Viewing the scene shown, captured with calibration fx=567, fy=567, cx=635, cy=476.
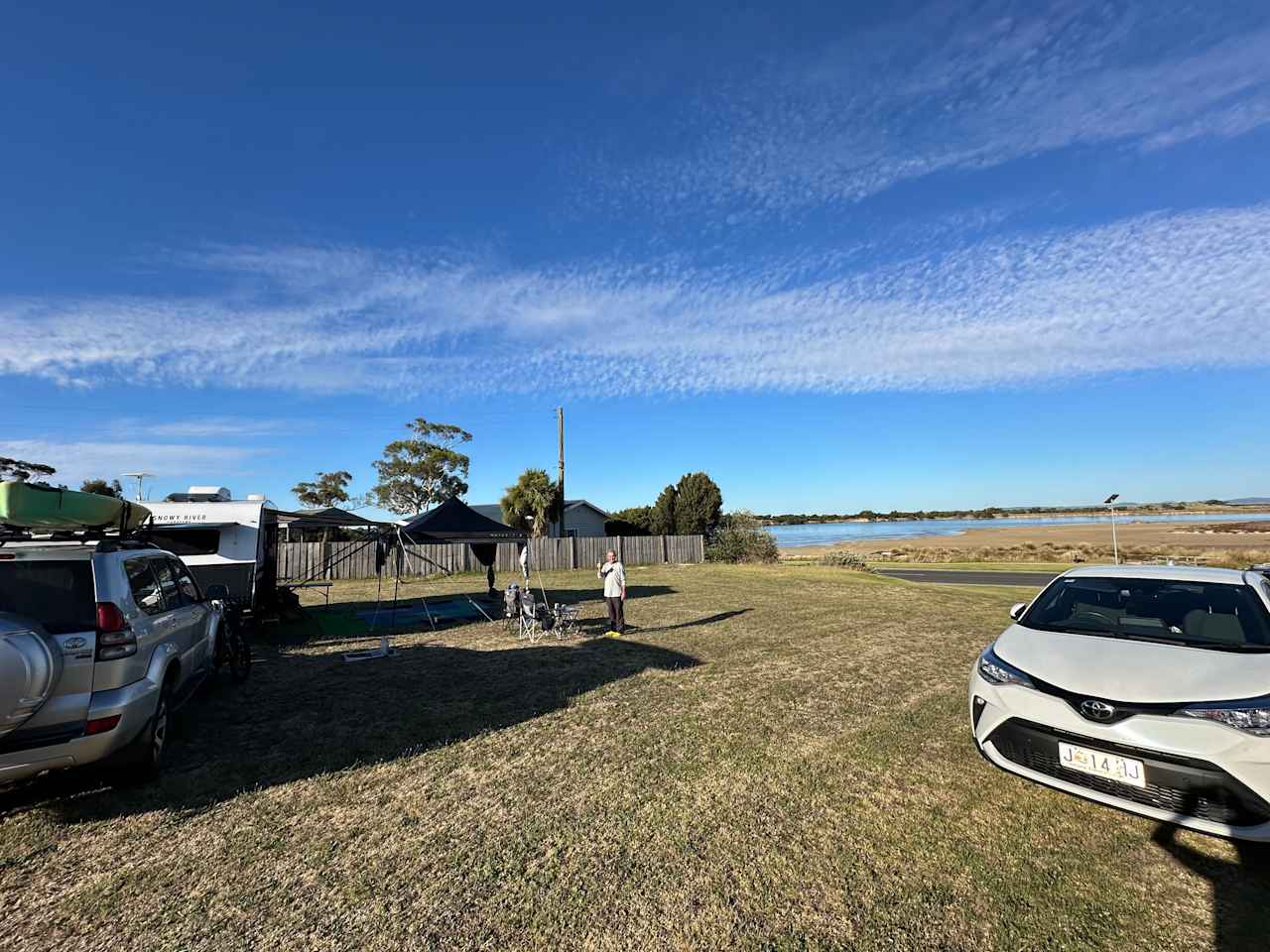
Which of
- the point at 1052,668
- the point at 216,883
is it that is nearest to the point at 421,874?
the point at 216,883

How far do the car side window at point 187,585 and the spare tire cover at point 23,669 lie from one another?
2350 mm

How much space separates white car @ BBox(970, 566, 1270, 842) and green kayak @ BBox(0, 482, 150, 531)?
Answer: 24.0 feet

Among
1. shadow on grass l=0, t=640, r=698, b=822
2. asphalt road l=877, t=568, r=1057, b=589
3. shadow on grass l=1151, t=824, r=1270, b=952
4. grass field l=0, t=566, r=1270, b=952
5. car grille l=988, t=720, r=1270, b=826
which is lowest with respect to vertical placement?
asphalt road l=877, t=568, r=1057, b=589

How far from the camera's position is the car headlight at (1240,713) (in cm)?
300

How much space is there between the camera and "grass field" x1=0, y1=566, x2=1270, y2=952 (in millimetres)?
2734

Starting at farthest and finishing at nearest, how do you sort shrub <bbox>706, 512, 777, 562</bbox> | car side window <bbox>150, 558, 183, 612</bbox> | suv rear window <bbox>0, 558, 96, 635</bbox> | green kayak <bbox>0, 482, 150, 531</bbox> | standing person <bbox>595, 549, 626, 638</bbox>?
shrub <bbox>706, 512, 777, 562</bbox>
standing person <bbox>595, 549, 626, 638</bbox>
car side window <bbox>150, 558, 183, 612</bbox>
green kayak <bbox>0, 482, 150, 531</bbox>
suv rear window <bbox>0, 558, 96, 635</bbox>

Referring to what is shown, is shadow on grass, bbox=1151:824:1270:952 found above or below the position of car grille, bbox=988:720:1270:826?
below

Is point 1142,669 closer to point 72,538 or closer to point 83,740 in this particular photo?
point 83,740

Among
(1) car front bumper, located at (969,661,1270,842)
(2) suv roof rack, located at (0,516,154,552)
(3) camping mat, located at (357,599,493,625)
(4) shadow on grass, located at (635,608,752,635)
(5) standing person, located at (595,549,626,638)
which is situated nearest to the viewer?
(1) car front bumper, located at (969,661,1270,842)

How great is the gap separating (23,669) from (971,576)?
27.4m

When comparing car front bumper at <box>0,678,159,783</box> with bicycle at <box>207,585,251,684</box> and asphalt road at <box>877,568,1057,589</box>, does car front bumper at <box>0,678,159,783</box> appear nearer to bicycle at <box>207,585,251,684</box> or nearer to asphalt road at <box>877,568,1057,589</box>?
bicycle at <box>207,585,251,684</box>

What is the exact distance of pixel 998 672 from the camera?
13.3 ft

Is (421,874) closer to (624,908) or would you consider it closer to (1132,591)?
(624,908)

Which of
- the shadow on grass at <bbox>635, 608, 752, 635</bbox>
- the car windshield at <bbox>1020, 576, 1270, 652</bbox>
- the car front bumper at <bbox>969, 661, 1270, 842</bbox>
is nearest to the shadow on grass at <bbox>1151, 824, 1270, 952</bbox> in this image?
the car front bumper at <bbox>969, 661, 1270, 842</bbox>
